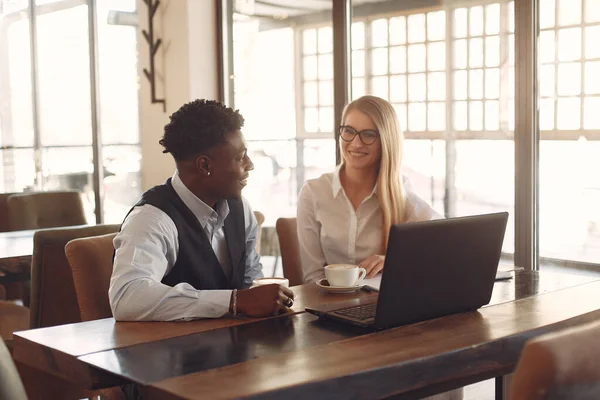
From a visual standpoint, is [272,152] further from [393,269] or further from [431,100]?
[393,269]

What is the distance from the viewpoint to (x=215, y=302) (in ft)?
5.81

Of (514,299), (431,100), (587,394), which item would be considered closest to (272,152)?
(431,100)

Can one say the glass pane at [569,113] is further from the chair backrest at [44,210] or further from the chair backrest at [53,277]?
the chair backrest at [44,210]

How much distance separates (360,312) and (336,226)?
863 mm

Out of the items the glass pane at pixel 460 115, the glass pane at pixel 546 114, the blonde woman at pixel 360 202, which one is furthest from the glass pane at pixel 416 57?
the blonde woman at pixel 360 202

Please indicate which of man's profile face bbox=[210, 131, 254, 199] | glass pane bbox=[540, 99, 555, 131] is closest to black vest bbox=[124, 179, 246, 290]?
man's profile face bbox=[210, 131, 254, 199]

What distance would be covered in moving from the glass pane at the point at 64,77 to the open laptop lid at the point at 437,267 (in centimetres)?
409

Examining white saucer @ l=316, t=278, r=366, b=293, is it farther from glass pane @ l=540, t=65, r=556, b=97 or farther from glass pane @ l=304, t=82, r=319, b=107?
glass pane @ l=304, t=82, r=319, b=107

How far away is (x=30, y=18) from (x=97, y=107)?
2.37ft

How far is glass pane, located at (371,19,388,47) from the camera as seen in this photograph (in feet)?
12.9

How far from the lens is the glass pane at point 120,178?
5.40 metres

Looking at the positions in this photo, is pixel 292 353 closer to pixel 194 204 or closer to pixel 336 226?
pixel 194 204

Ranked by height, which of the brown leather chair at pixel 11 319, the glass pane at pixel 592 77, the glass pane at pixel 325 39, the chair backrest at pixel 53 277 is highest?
the glass pane at pixel 325 39

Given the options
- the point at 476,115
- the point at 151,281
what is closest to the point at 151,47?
the point at 476,115
